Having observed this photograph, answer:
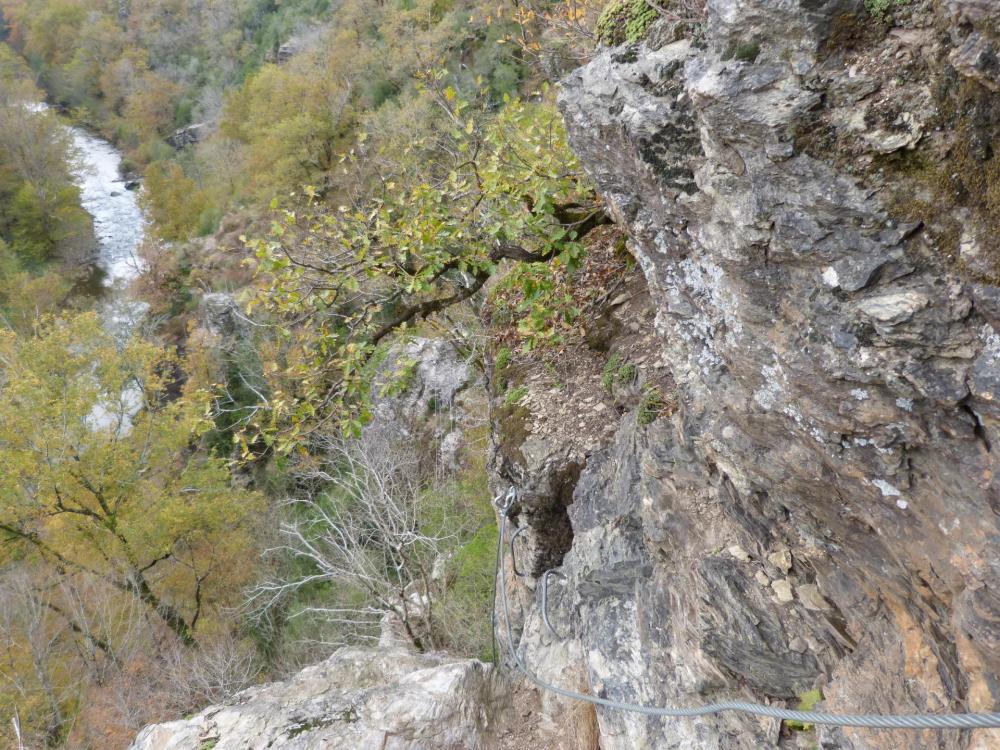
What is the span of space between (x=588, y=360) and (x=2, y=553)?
14415 millimetres

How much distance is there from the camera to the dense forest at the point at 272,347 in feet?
16.7

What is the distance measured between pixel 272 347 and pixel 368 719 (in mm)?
12148

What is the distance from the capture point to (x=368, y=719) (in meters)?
5.52

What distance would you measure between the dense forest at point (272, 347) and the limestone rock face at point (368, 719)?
1494 millimetres

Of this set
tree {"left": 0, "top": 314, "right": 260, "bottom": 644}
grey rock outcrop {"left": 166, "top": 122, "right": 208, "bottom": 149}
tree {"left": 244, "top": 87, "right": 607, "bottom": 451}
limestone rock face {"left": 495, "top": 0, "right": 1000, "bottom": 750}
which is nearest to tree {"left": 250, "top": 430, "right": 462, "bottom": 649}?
tree {"left": 0, "top": 314, "right": 260, "bottom": 644}

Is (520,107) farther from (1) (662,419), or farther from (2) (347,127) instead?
(2) (347,127)

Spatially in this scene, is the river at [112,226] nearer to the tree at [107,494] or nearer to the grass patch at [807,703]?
the tree at [107,494]

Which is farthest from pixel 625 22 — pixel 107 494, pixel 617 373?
pixel 107 494

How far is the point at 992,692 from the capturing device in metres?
2.08

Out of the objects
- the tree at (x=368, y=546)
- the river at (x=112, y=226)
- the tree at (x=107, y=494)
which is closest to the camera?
the tree at (x=368, y=546)

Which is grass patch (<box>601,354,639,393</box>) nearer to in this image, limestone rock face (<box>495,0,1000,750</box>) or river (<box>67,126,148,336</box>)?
limestone rock face (<box>495,0,1000,750</box>)

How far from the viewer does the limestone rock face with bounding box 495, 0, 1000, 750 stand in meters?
1.99

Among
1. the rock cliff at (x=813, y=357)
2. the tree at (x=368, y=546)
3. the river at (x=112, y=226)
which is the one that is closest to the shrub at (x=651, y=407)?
the rock cliff at (x=813, y=357)

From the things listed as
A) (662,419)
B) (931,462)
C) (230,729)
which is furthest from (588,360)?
(230,729)
